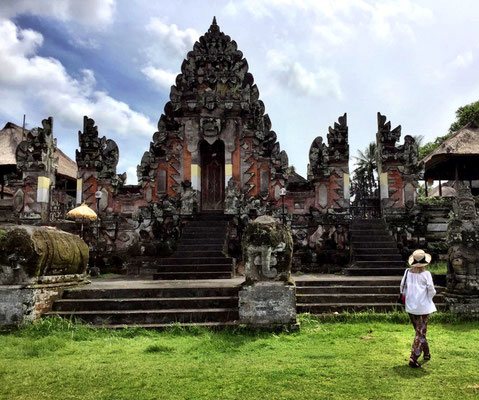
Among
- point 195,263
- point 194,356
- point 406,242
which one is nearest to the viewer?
point 194,356

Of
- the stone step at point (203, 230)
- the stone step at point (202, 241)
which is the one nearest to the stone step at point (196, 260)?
the stone step at point (202, 241)

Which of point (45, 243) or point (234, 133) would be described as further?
point (234, 133)

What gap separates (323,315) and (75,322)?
444 cm

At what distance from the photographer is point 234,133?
619 inches

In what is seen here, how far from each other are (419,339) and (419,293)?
577 mm

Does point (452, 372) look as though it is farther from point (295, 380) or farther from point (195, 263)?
point (195, 263)

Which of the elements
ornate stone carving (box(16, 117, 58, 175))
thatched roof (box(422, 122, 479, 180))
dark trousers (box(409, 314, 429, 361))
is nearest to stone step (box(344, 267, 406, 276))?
dark trousers (box(409, 314, 429, 361))

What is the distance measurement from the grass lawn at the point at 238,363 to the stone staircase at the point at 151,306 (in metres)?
0.45

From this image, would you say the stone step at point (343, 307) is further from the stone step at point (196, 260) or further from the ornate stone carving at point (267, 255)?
the stone step at point (196, 260)

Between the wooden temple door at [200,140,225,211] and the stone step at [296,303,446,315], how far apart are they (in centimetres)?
919

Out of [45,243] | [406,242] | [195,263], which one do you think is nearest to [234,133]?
[195,263]

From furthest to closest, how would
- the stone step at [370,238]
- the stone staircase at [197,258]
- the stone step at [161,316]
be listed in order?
the stone step at [370,238] → the stone staircase at [197,258] → the stone step at [161,316]

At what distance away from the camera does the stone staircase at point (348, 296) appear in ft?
25.5

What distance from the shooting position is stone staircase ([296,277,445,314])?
776 centimetres
